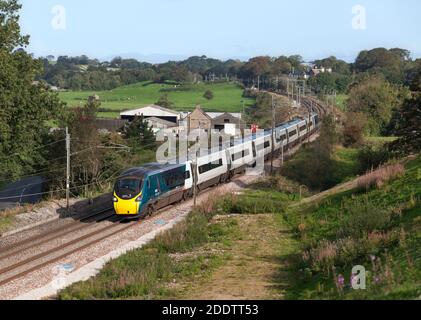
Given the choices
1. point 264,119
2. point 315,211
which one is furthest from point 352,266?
point 264,119

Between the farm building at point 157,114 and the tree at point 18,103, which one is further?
the farm building at point 157,114

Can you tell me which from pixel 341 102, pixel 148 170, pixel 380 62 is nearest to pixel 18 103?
pixel 148 170

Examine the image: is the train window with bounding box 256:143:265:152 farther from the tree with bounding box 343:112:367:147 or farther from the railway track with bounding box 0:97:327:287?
the railway track with bounding box 0:97:327:287

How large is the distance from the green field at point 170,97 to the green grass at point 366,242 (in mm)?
101042

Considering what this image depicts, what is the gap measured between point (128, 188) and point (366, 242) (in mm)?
13552

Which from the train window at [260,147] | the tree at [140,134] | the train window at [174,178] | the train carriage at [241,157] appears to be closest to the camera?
the train window at [174,178]

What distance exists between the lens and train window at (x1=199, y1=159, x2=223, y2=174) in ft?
122

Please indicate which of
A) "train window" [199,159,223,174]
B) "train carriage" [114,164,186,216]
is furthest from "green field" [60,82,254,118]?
"train carriage" [114,164,186,216]

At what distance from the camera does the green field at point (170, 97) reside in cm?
13738

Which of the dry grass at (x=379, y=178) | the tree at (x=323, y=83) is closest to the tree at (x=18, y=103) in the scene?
the dry grass at (x=379, y=178)

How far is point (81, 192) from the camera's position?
1588 inches

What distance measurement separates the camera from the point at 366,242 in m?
18.6

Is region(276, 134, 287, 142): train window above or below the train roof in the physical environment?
below

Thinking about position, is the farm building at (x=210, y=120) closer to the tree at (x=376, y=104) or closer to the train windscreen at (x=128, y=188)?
the tree at (x=376, y=104)
